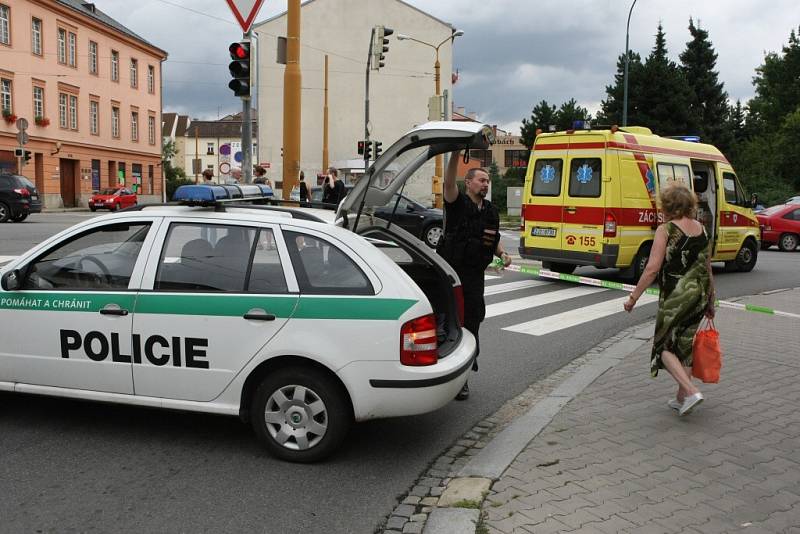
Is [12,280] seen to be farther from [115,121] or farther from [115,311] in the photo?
[115,121]

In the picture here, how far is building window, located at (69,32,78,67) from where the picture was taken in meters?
46.2

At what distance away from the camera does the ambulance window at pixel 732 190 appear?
15.1 m

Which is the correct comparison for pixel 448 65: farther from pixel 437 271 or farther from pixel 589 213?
pixel 437 271

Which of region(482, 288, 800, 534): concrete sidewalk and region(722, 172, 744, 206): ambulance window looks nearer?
region(482, 288, 800, 534): concrete sidewalk

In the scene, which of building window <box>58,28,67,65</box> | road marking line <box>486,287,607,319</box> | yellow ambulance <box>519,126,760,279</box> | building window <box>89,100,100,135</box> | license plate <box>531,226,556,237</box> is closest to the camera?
road marking line <box>486,287,607,319</box>

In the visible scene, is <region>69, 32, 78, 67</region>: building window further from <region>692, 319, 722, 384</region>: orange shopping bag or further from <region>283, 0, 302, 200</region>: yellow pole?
<region>692, 319, 722, 384</region>: orange shopping bag

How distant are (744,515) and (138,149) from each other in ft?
186

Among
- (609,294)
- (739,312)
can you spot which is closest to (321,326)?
(739,312)

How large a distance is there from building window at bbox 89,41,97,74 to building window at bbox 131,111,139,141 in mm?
5792

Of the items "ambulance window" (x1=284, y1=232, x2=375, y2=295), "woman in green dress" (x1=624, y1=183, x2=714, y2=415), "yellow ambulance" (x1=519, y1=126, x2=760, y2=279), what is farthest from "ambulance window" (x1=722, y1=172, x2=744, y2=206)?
"ambulance window" (x1=284, y1=232, x2=375, y2=295)

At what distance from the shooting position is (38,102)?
141 ft

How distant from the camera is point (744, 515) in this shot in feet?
12.7

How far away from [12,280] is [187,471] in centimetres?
175

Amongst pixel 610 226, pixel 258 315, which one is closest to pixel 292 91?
pixel 610 226
